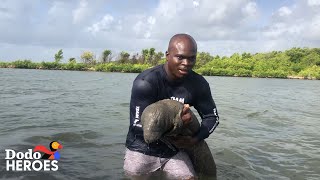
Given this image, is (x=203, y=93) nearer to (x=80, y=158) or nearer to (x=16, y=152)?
(x=80, y=158)

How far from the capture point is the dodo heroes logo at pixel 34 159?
20.3 ft

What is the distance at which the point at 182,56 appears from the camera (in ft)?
15.1

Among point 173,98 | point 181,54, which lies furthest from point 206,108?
point 181,54

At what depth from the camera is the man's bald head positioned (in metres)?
4.66

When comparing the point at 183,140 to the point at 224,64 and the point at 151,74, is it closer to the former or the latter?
the point at 151,74

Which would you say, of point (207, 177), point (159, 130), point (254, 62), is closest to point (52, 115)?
point (207, 177)

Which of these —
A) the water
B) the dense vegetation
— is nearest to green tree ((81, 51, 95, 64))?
the dense vegetation

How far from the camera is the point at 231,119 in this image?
45.3ft

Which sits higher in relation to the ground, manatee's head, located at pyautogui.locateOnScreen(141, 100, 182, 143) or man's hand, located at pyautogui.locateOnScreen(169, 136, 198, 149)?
manatee's head, located at pyautogui.locateOnScreen(141, 100, 182, 143)

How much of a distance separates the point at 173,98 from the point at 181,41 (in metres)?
0.78

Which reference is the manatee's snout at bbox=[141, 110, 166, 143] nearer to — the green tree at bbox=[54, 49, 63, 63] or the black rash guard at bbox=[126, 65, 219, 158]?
the black rash guard at bbox=[126, 65, 219, 158]

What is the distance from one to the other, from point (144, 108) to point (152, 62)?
3720 inches

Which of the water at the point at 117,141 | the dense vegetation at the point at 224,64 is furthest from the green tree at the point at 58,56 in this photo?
the water at the point at 117,141

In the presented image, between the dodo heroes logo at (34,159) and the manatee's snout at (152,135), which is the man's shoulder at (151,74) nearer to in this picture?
the manatee's snout at (152,135)
